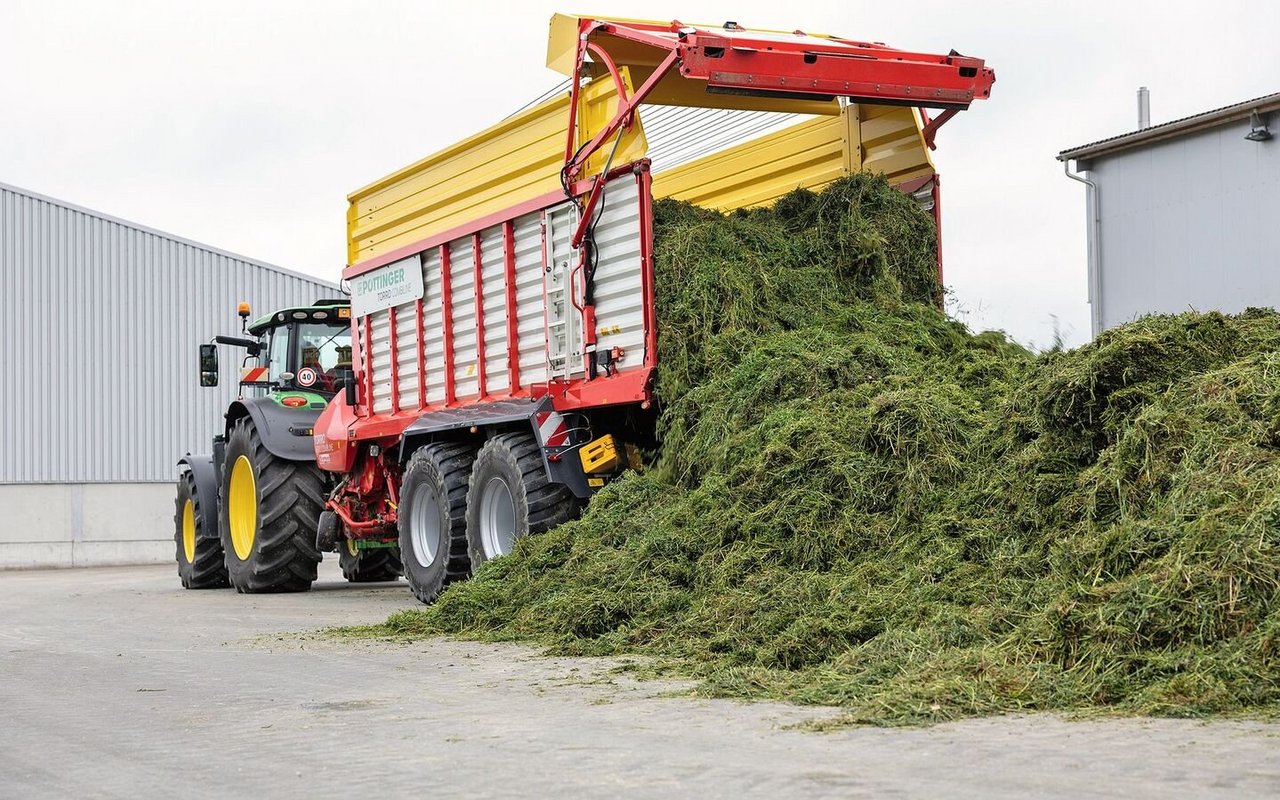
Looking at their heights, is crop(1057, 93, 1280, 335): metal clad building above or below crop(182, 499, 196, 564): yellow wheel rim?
above

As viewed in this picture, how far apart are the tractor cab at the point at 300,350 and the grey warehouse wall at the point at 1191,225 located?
905 centimetres

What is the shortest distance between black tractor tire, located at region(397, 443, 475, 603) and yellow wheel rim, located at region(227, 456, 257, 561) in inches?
138

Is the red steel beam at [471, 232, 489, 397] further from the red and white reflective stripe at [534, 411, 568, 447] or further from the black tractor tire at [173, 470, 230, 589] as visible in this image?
the black tractor tire at [173, 470, 230, 589]

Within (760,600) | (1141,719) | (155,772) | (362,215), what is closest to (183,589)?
(362,215)

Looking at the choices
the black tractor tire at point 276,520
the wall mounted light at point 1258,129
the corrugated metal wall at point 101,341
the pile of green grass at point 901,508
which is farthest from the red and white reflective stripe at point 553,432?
the corrugated metal wall at point 101,341

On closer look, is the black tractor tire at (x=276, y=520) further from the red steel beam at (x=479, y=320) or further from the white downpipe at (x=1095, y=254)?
the white downpipe at (x=1095, y=254)

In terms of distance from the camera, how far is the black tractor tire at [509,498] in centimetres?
1105

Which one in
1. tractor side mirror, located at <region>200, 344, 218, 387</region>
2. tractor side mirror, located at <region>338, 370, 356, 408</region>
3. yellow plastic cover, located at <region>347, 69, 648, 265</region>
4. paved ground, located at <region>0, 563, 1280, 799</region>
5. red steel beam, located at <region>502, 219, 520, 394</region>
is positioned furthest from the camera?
tractor side mirror, located at <region>200, 344, 218, 387</region>

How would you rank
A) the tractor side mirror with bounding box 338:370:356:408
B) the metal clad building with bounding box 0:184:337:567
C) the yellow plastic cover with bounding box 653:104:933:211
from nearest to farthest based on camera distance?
1. the yellow plastic cover with bounding box 653:104:933:211
2. the tractor side mirror with bounding box 338:370:356:408
3. the metal clad building with bounding box 0:184:337:567

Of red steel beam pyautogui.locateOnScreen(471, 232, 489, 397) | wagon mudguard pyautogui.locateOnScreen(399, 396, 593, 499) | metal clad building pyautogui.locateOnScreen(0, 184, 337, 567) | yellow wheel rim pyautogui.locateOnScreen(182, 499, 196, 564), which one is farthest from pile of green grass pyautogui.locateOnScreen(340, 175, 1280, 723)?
metal clad building pyautogui.locateOnScreen(0, 184, 337, 567)

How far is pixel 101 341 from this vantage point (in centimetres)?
2936

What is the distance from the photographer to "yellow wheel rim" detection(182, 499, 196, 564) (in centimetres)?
1798

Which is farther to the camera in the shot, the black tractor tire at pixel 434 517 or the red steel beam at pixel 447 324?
the red steel beam at pixel 447 324

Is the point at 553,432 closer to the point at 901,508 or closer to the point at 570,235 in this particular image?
the point at 570,235
